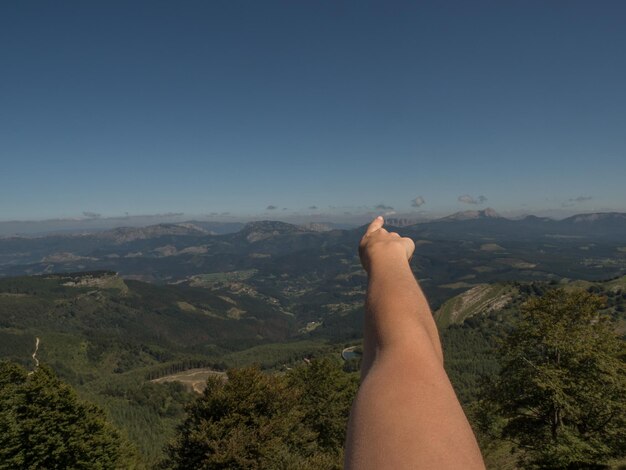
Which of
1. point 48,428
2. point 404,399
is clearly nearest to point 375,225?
point 404,399

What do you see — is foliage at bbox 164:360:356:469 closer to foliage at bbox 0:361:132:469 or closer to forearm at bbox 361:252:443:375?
foliage at bbox 0:361:132:469

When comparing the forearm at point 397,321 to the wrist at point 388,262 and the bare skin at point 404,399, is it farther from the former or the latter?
the wrist at point 388,262

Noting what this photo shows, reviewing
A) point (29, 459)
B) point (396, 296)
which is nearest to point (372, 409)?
point (396, 296)

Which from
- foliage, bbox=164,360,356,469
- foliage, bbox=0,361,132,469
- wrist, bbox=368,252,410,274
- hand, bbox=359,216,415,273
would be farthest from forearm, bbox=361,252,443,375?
foliage, bbox=0,361,132,469

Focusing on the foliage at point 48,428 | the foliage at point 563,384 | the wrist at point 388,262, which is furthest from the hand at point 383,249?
the foliage at point 48,428

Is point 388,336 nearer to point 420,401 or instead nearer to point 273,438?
point 420,401

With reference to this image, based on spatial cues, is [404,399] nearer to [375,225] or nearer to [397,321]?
[397,321]

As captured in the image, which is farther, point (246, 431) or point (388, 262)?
point (246, 431)

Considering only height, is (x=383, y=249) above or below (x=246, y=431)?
above
